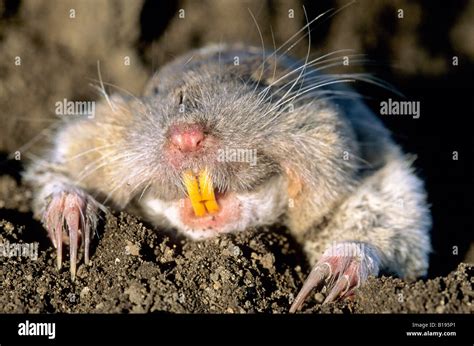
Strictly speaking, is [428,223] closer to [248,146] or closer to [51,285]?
[248,146]

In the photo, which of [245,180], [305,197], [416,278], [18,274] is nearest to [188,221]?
[245,180]

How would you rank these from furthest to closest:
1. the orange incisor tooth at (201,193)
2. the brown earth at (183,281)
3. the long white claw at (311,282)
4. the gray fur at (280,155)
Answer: the gray fur at (280,155) < the orange incisor tooth at (201,193) < the long white claw at (311,282) < the brown earth at (183,281)

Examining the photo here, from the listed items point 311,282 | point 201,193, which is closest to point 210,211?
point 201,193

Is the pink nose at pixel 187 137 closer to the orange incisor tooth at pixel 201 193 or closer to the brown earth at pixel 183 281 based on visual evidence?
the orange incisor tooth at pixel 201 193

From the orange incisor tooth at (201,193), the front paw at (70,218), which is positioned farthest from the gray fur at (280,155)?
the front paw at (70,218)

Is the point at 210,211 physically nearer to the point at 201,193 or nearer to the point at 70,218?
the point at 201,193

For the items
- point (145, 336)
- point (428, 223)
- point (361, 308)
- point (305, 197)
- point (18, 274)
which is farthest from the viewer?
point (428, 223)
